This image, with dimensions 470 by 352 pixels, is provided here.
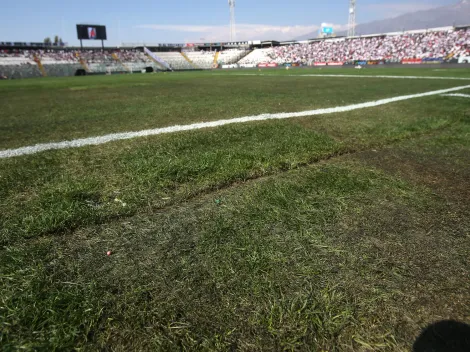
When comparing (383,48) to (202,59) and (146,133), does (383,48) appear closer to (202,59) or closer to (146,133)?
(202,59)

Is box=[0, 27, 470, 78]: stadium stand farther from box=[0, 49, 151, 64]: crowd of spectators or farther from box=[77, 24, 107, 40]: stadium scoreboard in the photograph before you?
box=[77, 24, 107, 40]: stadium scoreboard

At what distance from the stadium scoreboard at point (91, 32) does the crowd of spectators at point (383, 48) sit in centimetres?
3624

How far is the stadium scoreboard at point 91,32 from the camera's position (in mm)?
57312

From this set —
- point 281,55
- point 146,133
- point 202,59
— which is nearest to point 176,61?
point 202,59

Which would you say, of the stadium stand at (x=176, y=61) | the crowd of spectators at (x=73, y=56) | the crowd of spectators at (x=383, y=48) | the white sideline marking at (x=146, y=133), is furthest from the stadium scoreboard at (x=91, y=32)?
the white sideline marking at (x=146, y=133)

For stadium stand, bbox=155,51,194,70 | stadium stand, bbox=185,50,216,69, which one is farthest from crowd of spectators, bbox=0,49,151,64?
stadium stand, bbox=185,50,216,69

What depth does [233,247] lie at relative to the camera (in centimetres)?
185

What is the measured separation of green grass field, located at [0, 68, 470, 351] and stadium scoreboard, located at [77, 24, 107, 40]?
6617 cm

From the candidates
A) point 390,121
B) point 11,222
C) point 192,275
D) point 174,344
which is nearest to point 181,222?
point 192,275

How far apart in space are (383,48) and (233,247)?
60.2 m

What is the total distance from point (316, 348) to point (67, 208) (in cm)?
202

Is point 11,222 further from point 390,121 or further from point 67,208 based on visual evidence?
point 390,121

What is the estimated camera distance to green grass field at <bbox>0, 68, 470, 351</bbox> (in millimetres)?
1306

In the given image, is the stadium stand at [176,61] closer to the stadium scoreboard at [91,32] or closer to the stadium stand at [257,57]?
the stadium stand at [257,57]
